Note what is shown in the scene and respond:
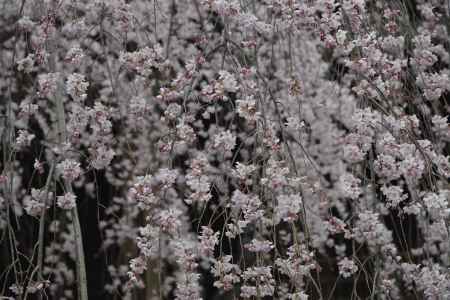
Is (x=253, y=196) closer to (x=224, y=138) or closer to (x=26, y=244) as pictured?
(x=224, y=138)

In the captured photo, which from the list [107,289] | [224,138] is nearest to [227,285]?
[224,138]

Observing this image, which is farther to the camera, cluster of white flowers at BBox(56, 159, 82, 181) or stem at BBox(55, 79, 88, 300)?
stem at BBox(55, 79, 88, 300)

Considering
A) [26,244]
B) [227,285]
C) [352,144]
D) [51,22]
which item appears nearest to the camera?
[227,285]

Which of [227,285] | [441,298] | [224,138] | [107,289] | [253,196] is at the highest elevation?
[224,138]

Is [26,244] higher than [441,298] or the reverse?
the reverse

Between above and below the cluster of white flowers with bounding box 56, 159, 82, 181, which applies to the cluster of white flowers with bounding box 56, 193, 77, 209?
below

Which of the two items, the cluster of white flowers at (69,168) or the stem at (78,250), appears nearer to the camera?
the cluster of white flowers at (69,168)

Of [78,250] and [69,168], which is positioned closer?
[69,168]

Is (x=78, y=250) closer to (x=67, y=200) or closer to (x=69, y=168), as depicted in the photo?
(x=67, y=200)

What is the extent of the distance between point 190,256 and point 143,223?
1.93m

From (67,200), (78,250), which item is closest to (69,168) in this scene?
(67,200)

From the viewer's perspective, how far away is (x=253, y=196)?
201 centimetres

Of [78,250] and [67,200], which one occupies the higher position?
[67,200]

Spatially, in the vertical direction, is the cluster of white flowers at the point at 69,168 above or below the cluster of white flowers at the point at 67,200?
above
